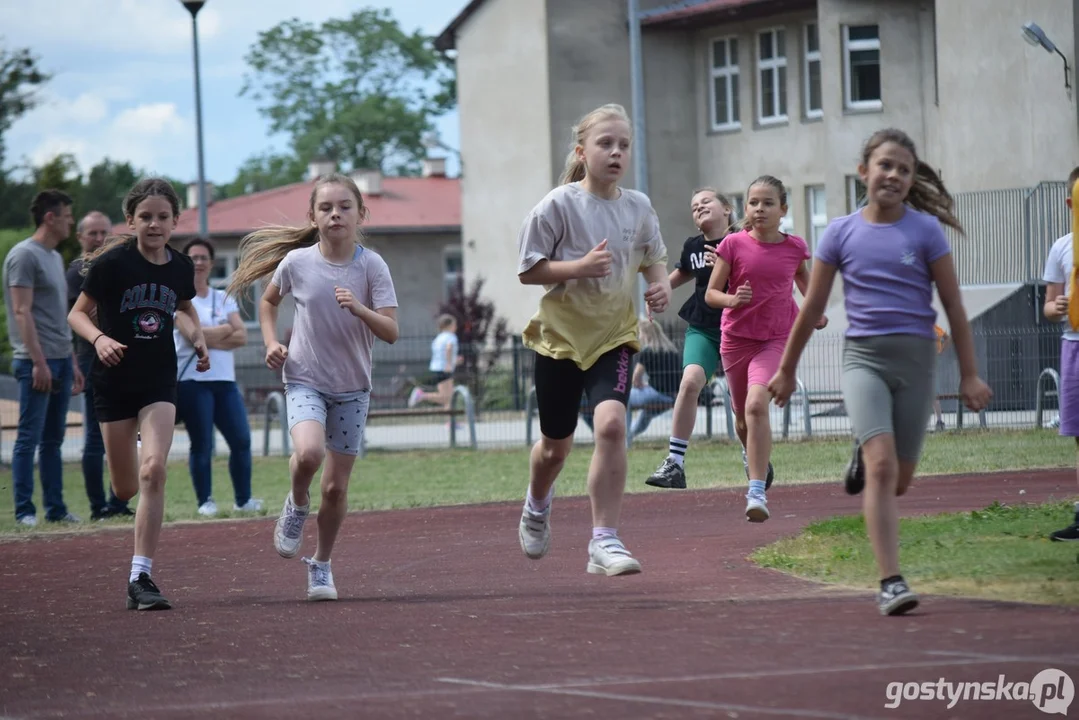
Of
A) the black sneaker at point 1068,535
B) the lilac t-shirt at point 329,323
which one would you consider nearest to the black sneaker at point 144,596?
the lilac t-shirt at point 329,323

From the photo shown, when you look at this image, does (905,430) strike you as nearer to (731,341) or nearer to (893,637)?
(893,637)

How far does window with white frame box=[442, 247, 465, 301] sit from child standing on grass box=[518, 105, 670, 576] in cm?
5090

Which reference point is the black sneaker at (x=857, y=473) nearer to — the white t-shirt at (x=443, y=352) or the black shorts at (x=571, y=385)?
the black shorts at (x=571, y=385)

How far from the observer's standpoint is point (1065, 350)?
30.4ft

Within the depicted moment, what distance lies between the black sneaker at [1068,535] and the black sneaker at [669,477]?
2.83 meters

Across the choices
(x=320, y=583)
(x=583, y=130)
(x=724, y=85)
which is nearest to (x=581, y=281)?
(x=583, y=130)

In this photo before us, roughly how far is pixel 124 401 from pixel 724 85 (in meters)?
36.7

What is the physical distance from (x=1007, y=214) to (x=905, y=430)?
23.8 meters

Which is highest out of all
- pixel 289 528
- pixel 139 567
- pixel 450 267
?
pixel 450 267

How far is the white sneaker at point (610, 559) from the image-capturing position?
7.95 meters

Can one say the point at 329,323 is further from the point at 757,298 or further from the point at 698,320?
the point at 698,320

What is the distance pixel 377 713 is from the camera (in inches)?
211

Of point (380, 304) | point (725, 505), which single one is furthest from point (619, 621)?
point (725, 505)

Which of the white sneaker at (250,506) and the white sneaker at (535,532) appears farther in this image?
the white sneaker at (250,506)
